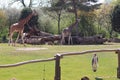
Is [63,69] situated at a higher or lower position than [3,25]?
lower

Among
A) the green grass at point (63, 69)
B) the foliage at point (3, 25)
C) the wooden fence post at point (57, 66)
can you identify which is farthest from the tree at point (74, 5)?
the wooden fence post at point (57, 66)

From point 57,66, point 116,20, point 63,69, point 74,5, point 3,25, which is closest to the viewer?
point 57,66

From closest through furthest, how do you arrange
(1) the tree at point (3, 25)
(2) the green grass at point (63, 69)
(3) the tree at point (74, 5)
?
Result: 1. (2) the green grass at point (63, 69)
2. (3) the tree at point (74, 5)
3. (1) the tree at point (3, 25)

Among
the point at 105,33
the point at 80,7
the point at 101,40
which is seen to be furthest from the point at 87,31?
the point at 101,40

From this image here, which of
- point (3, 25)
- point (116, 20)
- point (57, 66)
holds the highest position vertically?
point (116, 20)

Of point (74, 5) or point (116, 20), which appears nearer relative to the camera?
point (116, 20)

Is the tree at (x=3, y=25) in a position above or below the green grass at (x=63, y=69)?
above

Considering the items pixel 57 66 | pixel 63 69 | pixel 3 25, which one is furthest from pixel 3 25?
pixel 57 66

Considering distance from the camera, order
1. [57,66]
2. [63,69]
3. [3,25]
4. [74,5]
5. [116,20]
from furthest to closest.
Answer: [3,25] → [74,5] → [116,20] → [63,69] → [57,66]

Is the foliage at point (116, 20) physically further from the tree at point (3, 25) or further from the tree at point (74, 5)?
the tree at point (3, 25)

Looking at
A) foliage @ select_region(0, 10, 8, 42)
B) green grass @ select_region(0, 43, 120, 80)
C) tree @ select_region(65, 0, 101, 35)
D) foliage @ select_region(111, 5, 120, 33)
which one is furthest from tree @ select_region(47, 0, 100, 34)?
green grass @ select_region(0, 43, 120, 80)

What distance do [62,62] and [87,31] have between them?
116 ft

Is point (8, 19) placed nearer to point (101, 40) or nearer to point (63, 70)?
point (101, 40)

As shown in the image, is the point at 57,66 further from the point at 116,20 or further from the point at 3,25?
the point at 3,25
